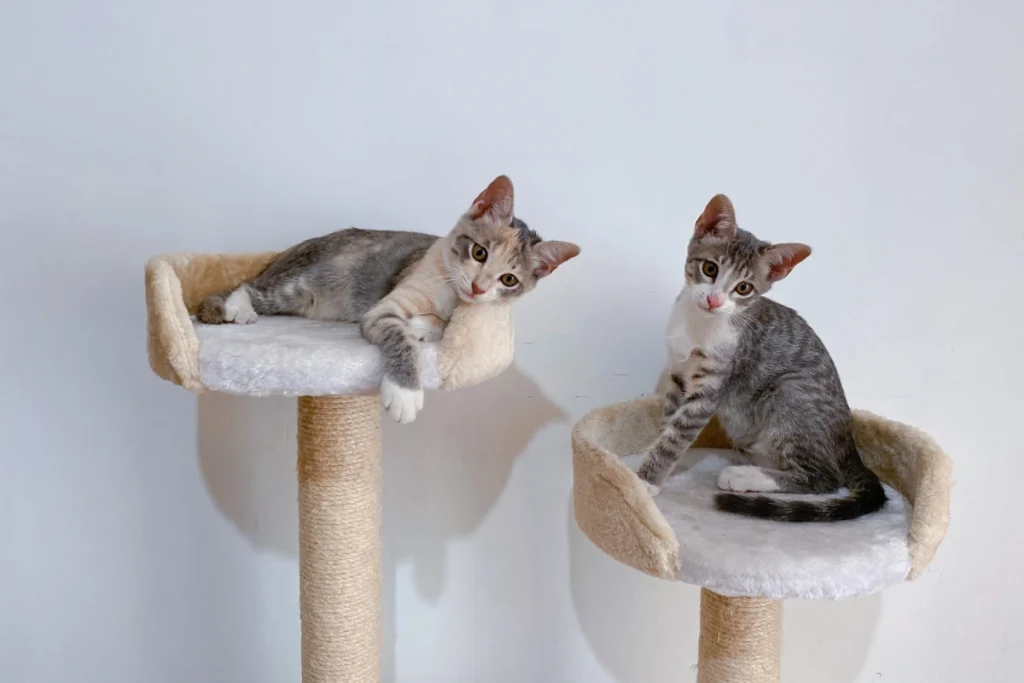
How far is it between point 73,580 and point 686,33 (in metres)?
1.65

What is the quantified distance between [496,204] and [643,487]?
0.48m

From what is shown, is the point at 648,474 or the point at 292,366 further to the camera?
the point at 648,474

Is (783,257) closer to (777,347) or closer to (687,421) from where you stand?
(777,347)

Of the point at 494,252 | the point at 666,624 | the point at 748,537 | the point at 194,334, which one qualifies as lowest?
the point at 666,624

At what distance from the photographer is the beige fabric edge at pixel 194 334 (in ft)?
3.38

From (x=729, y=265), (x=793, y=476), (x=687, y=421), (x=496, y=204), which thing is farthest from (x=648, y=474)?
(x=496, y=204)

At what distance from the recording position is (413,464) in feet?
5.29

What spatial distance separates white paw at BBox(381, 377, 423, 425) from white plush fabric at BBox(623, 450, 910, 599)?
40cm

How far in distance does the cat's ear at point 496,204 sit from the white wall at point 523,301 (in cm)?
33

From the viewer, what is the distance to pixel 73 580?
5.28 feet

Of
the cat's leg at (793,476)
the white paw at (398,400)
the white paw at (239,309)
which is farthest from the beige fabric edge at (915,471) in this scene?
the white paw at (239,309)

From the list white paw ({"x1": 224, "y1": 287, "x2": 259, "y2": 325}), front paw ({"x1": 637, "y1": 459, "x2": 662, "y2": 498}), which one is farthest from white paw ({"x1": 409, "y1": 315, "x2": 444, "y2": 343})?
front paw ({"x1": 637, "y1": 459, "x2": 662, "y2": 498})

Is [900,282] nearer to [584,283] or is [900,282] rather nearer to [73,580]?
[584,283]

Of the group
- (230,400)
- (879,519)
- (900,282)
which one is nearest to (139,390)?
(230,400)
